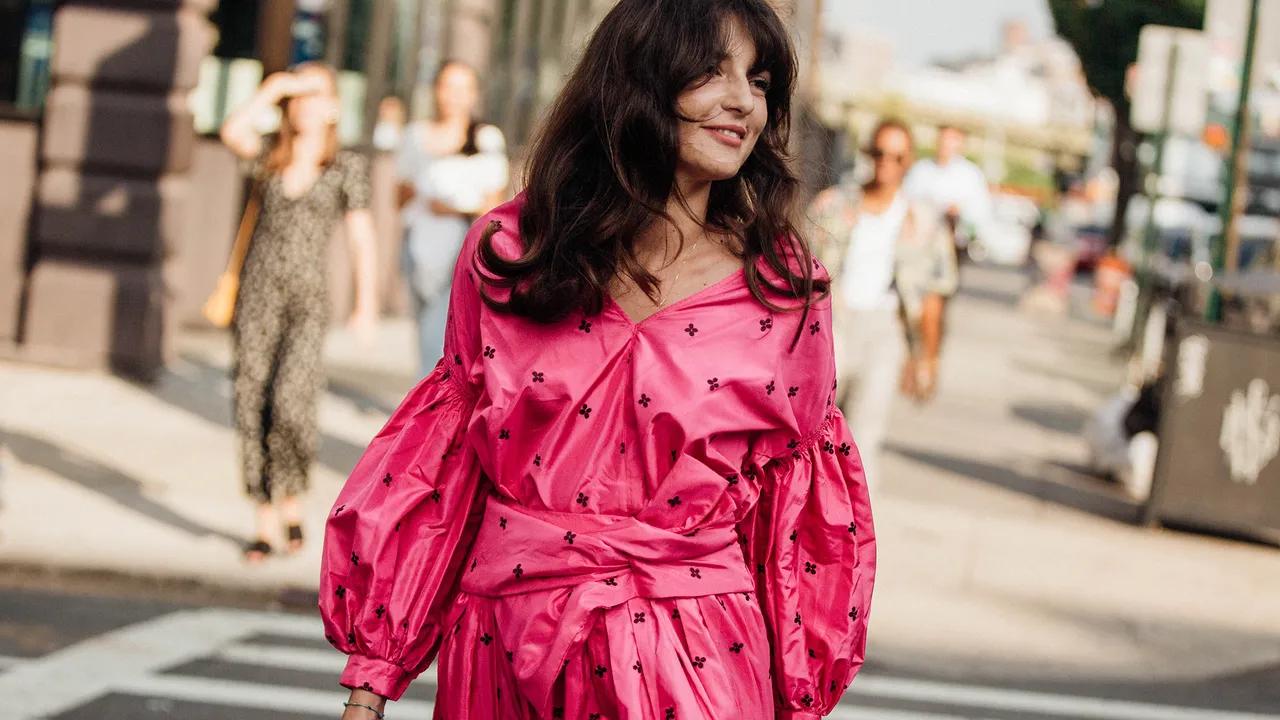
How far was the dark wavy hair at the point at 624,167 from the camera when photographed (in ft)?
9.07

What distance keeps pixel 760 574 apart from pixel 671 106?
2.35 ft

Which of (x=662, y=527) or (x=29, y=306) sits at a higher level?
(x=662, y=527)

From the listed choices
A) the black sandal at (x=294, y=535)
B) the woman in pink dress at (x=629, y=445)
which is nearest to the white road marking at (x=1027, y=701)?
the black sandal at (x=294, y=535)

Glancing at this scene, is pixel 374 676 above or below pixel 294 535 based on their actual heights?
above

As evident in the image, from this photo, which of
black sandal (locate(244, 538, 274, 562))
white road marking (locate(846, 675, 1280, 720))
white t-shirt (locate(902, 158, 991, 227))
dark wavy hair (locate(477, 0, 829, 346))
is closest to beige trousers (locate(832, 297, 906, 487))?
white road marking (locate(846, 675, 1280, 720))

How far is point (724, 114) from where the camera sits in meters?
2.80

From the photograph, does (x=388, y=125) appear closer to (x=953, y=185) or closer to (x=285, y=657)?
(x=953, y=185)

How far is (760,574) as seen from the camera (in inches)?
117

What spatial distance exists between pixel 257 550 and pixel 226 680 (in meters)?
1.51

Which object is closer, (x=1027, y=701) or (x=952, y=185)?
(x=1027, y=701)

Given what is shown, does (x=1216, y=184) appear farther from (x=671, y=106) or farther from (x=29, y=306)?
(x=671, y=106)

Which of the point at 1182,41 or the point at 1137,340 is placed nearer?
the point at 1182,41

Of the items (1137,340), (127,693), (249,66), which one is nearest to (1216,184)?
(1137,340)

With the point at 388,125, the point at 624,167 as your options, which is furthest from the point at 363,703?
the point at 388,125
